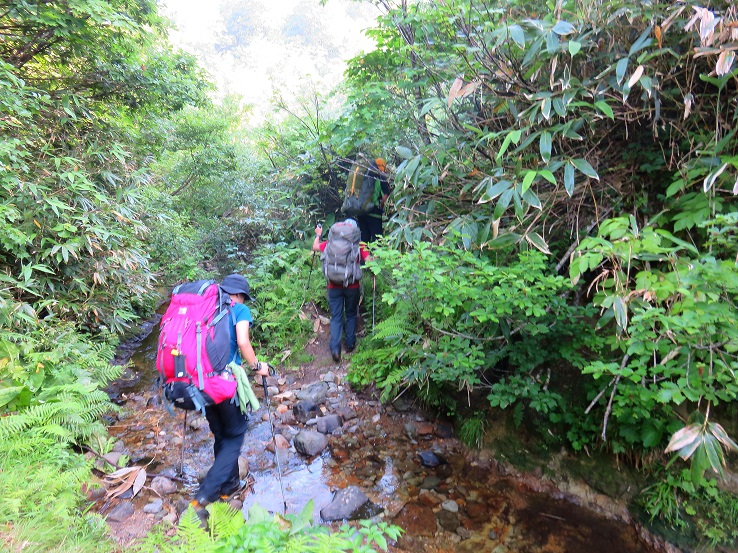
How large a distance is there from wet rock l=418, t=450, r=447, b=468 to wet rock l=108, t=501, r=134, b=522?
2.91 meters

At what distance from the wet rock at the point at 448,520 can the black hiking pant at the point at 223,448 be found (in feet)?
6.56

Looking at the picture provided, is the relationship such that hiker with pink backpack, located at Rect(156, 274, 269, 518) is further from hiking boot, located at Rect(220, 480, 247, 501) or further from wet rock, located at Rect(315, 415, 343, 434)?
wet rock, located at Rect(315, 415, 343, 434)

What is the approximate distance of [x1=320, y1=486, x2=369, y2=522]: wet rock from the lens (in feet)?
12.5

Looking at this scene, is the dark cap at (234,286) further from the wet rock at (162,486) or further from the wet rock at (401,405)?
the wet rock at (401,405)

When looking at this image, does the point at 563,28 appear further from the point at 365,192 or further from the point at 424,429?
the point at 365,192

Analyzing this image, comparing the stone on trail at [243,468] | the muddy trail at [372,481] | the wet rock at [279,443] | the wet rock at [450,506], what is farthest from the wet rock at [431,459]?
the stone on trail at [243,468]

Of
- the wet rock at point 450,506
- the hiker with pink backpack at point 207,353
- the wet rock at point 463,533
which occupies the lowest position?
the wet rock at point 463,533

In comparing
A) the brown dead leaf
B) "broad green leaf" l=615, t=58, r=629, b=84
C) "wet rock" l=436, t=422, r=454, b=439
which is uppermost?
"broad green leaf" l=615, t=58, r=629, b=84

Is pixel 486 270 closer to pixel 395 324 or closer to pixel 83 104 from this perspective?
pixel 395 324

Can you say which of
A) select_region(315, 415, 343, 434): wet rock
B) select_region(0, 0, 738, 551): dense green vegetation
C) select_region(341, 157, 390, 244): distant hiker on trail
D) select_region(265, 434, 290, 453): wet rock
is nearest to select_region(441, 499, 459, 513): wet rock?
select_region(0, 0, 738, 551): dense green vegetation

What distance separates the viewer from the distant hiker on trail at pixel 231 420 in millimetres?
3732

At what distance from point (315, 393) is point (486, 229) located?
382 centimetres

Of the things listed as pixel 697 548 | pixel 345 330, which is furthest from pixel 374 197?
pixel 697 548

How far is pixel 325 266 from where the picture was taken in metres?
6.68
